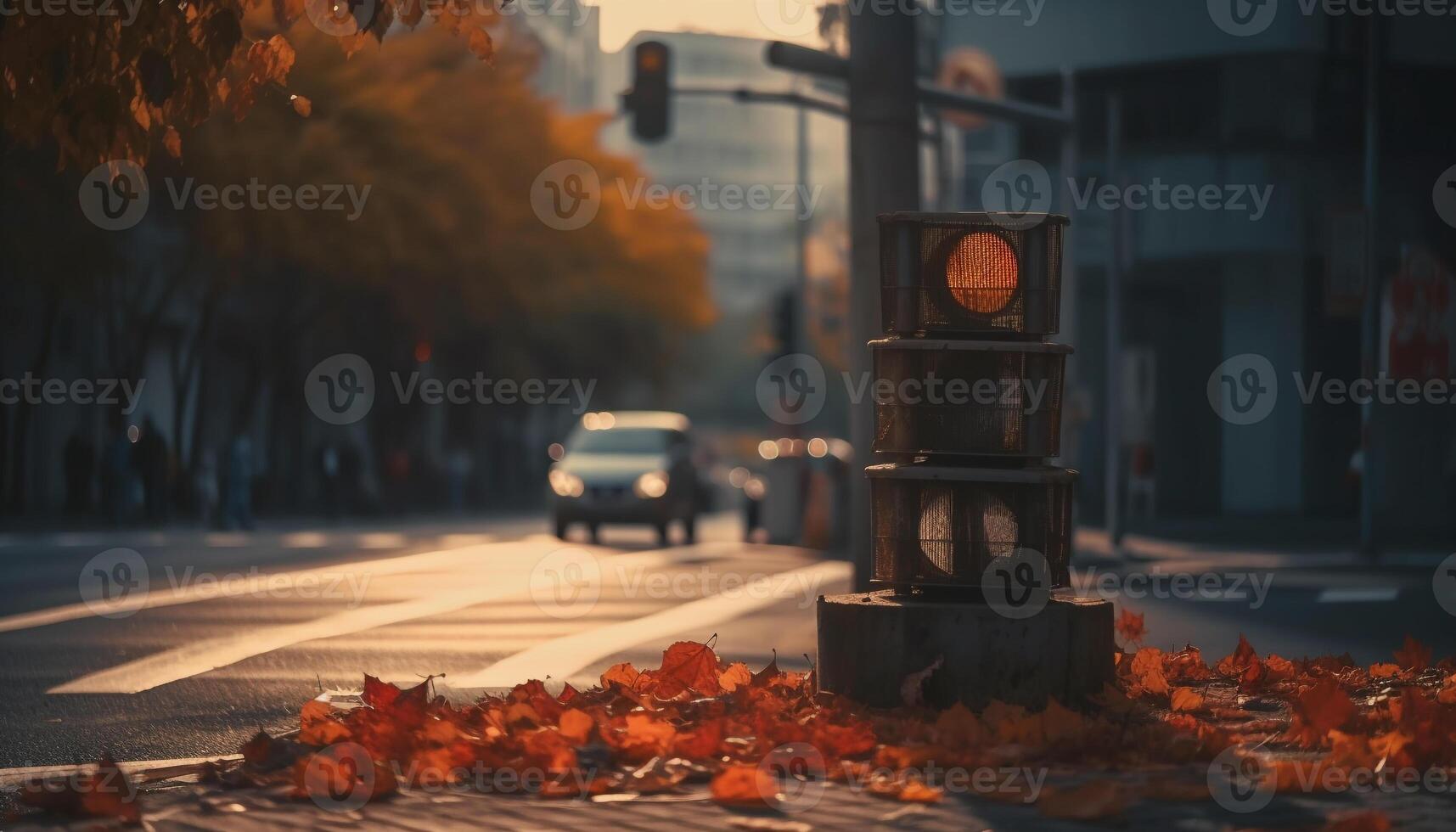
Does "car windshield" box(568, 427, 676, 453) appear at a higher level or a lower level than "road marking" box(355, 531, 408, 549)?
higher

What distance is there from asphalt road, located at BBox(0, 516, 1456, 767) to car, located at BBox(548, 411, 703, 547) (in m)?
3.41

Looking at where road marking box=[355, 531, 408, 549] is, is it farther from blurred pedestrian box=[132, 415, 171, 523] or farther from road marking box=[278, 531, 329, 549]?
blurred pedestrian box=[132, 415, 171, 523]

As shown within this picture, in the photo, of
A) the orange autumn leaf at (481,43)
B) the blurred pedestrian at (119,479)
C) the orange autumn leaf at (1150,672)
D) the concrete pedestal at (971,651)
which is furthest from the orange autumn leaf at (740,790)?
the blurred pedestrian at (119,479)

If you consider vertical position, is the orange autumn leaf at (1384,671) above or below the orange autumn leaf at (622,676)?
below

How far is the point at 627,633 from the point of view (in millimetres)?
14344

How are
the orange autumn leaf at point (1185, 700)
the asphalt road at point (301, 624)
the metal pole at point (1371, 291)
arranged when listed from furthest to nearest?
the metal pole at point (1371, 291)
the asphalt road at point (301, 624)
the orange autumn leaf at point (1185, 700)

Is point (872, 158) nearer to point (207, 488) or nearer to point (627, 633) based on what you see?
point (627, 633)

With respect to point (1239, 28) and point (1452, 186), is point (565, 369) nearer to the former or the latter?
point (1239, 28)

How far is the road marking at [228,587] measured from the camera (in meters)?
15.7

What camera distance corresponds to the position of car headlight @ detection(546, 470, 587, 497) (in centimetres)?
3088

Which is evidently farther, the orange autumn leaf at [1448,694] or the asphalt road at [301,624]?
the asphalt road at [301,624]

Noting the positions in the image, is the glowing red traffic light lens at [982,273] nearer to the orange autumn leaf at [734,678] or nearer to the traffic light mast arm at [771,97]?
the orange autumn leaf at [734,678]

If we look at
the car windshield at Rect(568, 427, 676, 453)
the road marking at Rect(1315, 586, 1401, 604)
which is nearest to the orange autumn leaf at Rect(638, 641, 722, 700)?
the road marking at Rect(1315, 586, 1401, 604)

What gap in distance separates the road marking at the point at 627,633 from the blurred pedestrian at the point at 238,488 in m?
15.9
